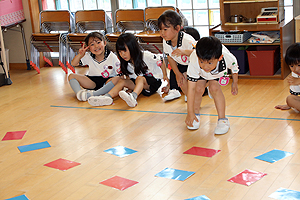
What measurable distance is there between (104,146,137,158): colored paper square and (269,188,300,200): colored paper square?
0.97m

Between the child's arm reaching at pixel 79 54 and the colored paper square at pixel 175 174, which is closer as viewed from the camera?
the colored paper square at pixel 175 174

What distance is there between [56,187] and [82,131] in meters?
0.86

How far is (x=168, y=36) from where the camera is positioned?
116 inches

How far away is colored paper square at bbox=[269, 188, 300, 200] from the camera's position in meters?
1.76

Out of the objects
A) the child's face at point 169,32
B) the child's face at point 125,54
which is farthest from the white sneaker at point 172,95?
the child's face at point 169,32

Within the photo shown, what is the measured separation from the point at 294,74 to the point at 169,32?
3.21 feet

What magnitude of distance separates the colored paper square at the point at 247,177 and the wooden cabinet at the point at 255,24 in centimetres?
208

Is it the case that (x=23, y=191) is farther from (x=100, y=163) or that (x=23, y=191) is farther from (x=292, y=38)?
(x=292, y=38)

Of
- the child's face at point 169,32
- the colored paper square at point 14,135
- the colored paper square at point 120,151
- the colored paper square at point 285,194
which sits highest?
the child's face at point 169,32

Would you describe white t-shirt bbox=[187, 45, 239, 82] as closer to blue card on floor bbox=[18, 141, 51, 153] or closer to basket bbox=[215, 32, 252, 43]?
blue card on floor bbox=[18, 141, 51, 153]

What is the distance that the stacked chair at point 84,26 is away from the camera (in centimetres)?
487

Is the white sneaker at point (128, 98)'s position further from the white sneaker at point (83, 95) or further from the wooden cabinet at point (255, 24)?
the wooden cabinet at point (255, 24)

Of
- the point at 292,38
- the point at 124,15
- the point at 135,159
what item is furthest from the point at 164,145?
the point at 124,15

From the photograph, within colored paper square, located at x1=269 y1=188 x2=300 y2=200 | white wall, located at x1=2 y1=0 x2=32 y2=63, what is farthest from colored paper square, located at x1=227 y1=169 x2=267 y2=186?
white wall, located at x1=2 y1=0 x2=32 y2=63
